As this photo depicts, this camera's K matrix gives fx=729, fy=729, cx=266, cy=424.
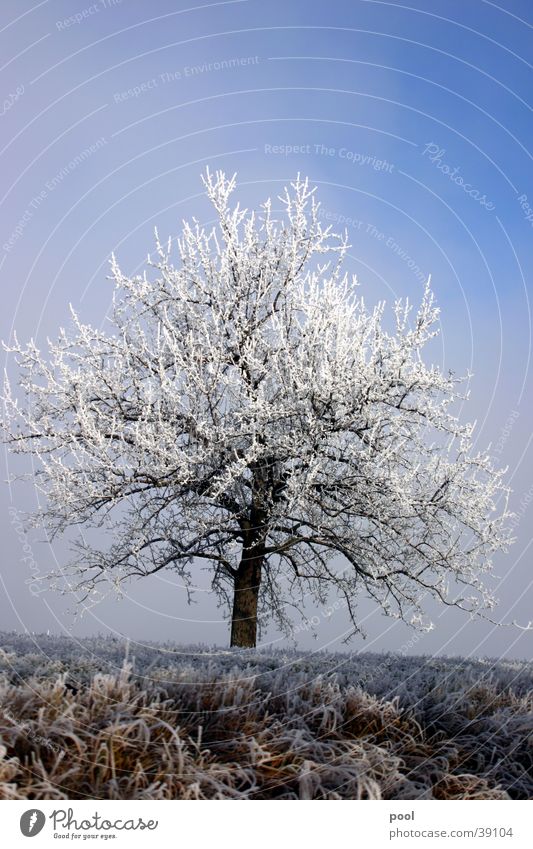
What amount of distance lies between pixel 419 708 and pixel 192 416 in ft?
20.9

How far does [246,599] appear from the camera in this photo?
44.2 feet

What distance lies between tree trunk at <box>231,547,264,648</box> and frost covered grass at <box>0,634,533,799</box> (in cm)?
506

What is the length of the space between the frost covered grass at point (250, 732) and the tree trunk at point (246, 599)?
506 cm

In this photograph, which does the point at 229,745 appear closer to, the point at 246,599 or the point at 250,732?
the point at 250,732

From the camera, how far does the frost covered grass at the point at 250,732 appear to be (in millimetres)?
5328
